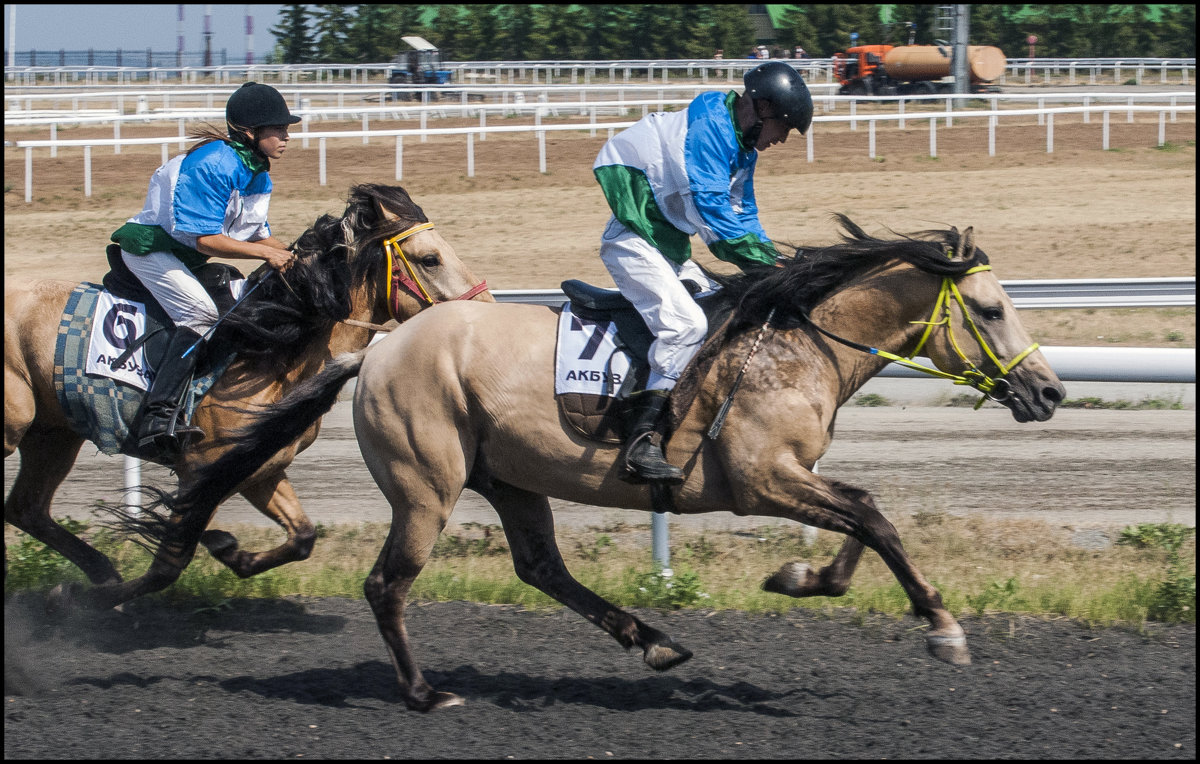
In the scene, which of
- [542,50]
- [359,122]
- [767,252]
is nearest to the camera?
[767,252]

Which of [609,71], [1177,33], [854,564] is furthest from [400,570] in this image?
[1177,33]

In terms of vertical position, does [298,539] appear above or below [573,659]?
above

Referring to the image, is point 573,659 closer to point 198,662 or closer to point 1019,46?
point 198,662

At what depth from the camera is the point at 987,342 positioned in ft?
14.3

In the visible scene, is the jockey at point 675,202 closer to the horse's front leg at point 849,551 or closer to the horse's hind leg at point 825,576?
the horse's front leg at point 849,551

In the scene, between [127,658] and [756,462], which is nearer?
[756,462]

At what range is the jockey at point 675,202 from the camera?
14.3 feet

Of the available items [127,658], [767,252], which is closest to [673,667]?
[767,252]

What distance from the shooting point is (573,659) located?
484cm

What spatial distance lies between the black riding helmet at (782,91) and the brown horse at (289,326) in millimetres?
1450

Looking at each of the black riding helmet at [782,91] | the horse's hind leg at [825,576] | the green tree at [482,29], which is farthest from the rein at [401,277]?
the green tree at [482,29]

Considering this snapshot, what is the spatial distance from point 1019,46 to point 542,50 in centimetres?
1425

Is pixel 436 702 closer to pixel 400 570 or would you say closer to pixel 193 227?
pixel 400 570

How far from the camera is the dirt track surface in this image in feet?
12.9
